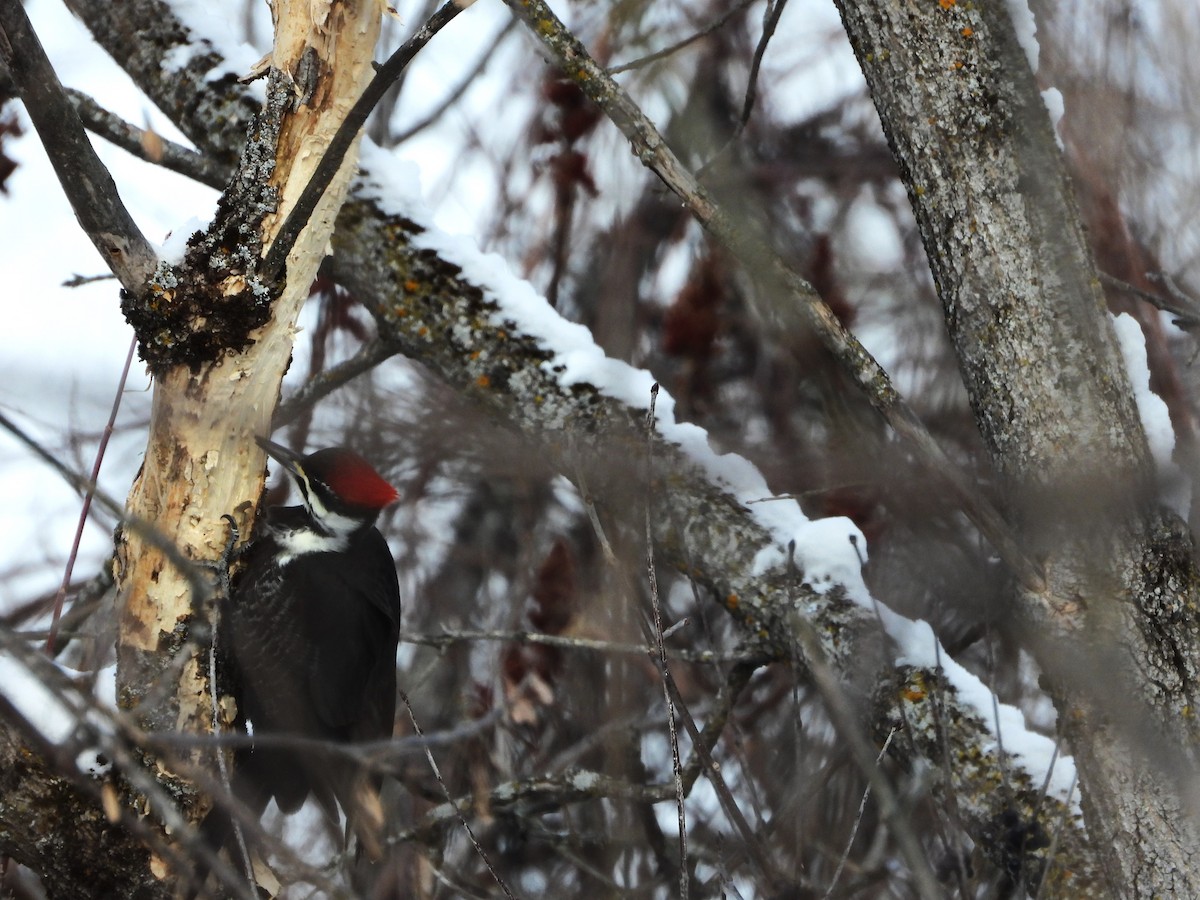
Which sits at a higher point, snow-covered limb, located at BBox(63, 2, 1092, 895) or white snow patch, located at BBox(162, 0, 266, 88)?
white snow patch, located at BBox(162, 0, 266, 88)

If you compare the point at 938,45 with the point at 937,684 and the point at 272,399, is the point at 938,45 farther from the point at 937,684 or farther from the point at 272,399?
the point at 272,399

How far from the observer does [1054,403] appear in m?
2.14

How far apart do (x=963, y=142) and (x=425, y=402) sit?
1517 mm

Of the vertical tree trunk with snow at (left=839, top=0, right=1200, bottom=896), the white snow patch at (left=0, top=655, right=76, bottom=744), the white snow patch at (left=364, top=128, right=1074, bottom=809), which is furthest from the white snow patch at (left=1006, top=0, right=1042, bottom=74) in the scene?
the white snow patch at (left=0, top=655, right=76, bottom=744)

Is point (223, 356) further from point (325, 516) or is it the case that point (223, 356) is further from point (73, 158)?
point (325, 516)

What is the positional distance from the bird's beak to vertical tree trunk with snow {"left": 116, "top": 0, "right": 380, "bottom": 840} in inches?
1.1

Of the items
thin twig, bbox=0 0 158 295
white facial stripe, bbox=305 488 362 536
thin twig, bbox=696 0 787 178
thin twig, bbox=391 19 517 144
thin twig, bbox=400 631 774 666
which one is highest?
thin twig, bbox=391 19 517 144

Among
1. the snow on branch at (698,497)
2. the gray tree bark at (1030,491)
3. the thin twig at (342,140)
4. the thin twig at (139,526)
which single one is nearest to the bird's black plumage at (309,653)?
the gray tree bark at (1030,491)

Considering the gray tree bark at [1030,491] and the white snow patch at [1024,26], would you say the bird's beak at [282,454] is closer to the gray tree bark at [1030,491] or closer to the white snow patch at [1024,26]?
the gray tree bark at [1030,491]

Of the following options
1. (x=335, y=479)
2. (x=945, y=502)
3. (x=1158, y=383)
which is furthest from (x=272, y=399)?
(x=1158, y=383)

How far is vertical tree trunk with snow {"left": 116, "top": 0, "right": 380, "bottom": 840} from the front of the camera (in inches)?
78.5

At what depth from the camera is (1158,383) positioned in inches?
131

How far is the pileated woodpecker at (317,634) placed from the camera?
2.37 metres

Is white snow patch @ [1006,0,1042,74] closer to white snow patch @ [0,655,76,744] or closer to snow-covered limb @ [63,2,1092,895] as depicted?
snow-covered limb @ [63,2,1092,895]
